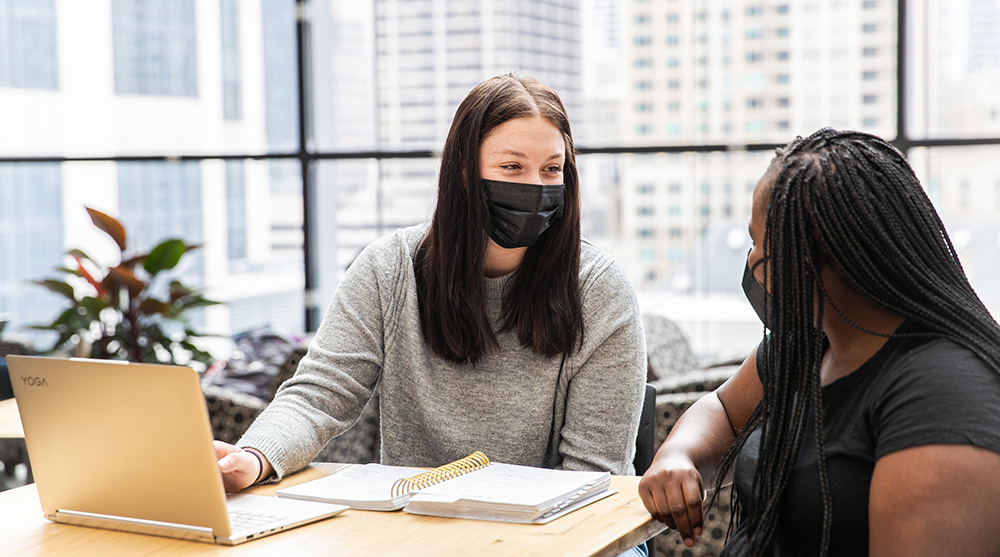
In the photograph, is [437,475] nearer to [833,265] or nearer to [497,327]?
[497,327]

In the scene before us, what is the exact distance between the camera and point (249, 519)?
125 centimetres

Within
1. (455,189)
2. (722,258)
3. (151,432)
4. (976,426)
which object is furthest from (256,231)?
(976,426)

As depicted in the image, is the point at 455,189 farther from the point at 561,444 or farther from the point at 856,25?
the point at 856,25

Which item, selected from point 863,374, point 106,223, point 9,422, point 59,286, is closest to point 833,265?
point 863,374

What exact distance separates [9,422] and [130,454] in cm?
122

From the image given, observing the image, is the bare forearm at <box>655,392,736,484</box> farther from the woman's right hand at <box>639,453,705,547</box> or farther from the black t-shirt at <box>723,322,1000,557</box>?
the black t-shirt at <box>723,322,1000,557</box>

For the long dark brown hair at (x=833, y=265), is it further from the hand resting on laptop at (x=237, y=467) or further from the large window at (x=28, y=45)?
the large window at (x=28, y=45)

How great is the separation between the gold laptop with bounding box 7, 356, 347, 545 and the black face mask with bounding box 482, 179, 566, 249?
2.17 ft

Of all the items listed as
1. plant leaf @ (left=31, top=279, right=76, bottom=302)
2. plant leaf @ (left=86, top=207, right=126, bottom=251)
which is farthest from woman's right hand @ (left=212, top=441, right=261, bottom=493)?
plant leaf @ (left=31, top=279, right=76, bottom=302)

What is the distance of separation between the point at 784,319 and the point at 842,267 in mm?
112

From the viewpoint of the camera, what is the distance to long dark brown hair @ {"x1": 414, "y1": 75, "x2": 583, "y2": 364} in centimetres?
173

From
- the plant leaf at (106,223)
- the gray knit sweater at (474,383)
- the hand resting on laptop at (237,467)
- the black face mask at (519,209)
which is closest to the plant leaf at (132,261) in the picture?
the plant leaf at (106,223)

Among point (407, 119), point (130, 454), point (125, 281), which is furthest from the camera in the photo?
point (407, 119)

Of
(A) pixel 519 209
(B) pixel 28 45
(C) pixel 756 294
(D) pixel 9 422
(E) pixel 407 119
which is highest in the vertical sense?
(B) pixel 28 45
